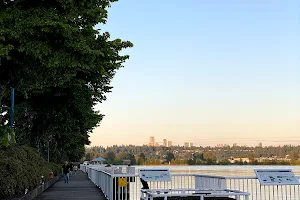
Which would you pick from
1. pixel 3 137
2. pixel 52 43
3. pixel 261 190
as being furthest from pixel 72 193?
pixel 52 43

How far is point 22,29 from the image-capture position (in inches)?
649

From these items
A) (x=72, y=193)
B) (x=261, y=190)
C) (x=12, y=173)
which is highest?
(x=12, y=173)

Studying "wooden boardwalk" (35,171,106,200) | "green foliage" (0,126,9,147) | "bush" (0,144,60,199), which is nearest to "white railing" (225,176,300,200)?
"wooden boardwalk" (35,171,106,200)

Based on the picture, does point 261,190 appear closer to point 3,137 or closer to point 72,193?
point 72,193

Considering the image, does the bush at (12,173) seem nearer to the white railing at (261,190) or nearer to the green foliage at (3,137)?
the green foliage at (3,137)

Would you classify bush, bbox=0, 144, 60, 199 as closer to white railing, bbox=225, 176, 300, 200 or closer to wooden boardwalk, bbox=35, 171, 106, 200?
wooden boardwalk, bbox=35, 171, 106, 200

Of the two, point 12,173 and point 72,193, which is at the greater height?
point 12,173

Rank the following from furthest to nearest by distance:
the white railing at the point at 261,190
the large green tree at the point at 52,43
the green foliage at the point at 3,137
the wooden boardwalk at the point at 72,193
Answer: the wooden boardwalk at the point at 72,193
the green foliage at the point at 3,137
the large green tree at the point at 52,43
the white railing at the point at 261,190

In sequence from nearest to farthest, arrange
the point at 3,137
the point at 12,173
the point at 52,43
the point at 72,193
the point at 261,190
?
the point at 12,173 < the point at 52,43 < the point at 3,137 < the point at 72,193 < the point at 261,190

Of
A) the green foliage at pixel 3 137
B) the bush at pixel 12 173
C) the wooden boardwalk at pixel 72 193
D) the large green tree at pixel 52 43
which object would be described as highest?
the large green tree at pixel 52 43

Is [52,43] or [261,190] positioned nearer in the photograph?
[52,43]

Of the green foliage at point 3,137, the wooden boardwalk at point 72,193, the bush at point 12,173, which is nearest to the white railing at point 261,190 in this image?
the wooden boardwalk at point 72,193

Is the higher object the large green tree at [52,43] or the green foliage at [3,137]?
the large green tree at [52,43]

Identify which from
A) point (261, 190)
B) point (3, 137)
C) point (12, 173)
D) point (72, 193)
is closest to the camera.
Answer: point (12, 173)
